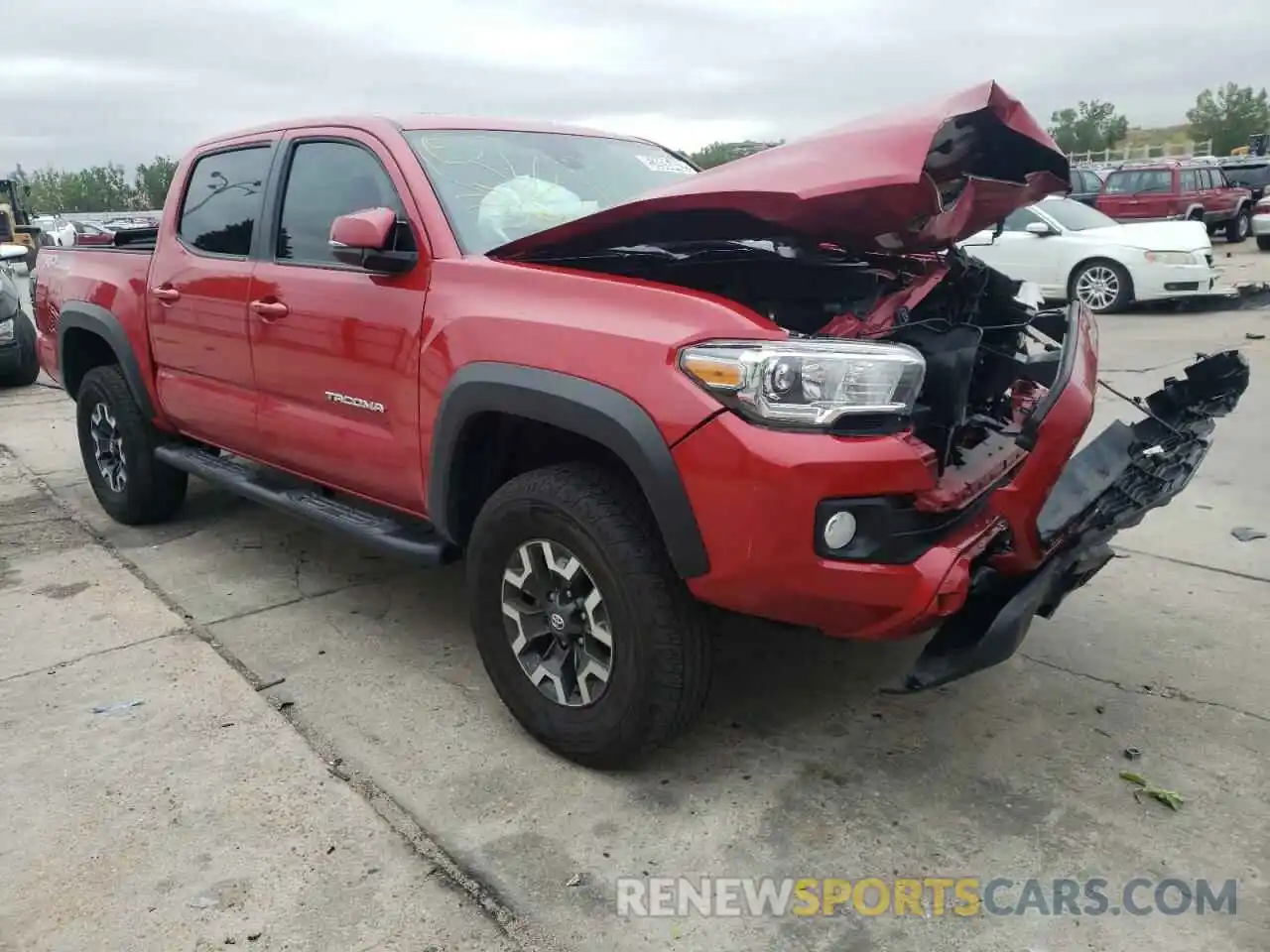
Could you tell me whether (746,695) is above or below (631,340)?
below

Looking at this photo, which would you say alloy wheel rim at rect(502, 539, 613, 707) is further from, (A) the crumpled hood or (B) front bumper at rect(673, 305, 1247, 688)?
(A) the crumpled hood

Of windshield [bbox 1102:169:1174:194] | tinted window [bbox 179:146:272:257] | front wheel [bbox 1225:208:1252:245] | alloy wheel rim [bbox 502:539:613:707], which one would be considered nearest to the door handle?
tinted window [bbox 179:146:272:257]

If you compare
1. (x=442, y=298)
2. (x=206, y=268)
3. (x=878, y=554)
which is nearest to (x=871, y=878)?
(x=878, y=554)

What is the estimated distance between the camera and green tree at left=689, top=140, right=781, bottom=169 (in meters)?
3.75

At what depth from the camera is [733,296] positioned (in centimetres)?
304

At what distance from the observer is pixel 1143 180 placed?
2011cm

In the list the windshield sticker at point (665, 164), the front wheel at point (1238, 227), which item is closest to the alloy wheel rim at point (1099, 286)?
the windshield sticker at point (665, 164)

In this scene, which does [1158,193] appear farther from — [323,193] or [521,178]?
[323,193]

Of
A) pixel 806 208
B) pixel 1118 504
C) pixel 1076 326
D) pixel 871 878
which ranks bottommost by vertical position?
pixel 871 878

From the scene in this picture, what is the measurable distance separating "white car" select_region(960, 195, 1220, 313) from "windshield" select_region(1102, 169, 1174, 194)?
27.0 feet

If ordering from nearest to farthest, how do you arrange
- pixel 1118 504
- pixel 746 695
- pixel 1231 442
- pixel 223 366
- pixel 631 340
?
pixel 631 340 → pixel 1118 504 → pixel 746 695 → pixel 223 366 → pixel 1231 442

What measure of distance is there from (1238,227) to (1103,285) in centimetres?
1326

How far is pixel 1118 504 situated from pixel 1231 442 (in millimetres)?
4100

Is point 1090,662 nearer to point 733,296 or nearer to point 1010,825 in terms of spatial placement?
point 1010,825
